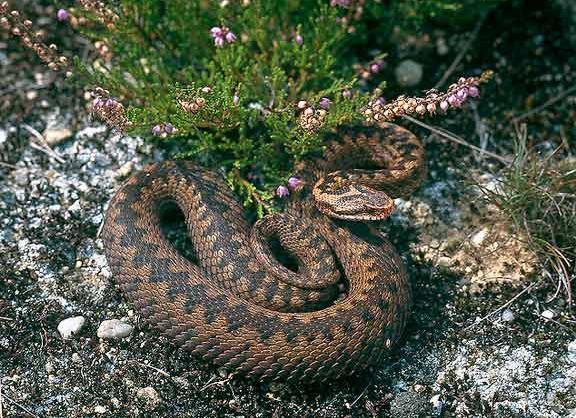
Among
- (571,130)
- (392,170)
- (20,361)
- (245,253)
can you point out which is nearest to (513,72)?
(571,130)

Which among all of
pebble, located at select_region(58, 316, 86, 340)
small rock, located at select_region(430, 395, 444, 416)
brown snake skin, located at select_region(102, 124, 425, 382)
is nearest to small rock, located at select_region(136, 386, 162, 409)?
brown snake skin, located at select_region(102, 124, 425, 382)

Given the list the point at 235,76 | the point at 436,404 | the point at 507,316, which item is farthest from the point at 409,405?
the point at 235,76

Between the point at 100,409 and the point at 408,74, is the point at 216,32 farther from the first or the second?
the point at 100,409

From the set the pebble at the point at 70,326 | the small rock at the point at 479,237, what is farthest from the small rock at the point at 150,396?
the small rock at the point at 479,237

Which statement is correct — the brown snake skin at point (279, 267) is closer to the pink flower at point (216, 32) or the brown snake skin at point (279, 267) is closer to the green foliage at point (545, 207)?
the green foliage at point (545, 207)

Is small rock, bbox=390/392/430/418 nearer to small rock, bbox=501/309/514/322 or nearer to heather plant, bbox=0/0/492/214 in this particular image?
small rock, bbox=501/309/514/322

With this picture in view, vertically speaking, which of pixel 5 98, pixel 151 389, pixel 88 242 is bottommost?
pixel 151 389

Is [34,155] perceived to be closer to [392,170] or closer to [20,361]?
[20,361]
